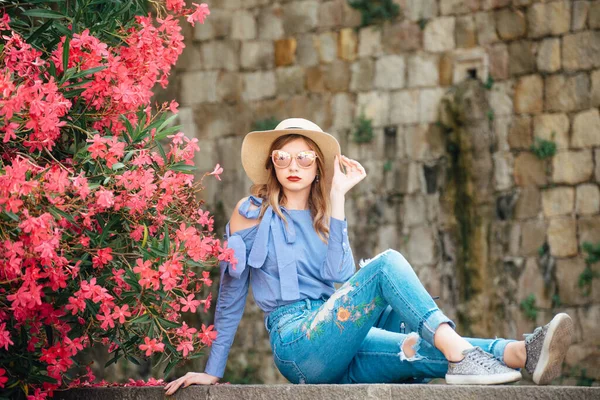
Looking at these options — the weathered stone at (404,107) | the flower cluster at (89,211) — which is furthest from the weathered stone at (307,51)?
the flower cluster at (89,211)

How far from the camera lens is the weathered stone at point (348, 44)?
13242 millimetres

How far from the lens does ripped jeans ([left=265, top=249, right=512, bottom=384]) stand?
4.09 m

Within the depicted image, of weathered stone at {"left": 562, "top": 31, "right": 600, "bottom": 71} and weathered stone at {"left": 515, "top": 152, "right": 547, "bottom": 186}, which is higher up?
weathered stone at {"left": 562, "top": 31, "right": 600, "bottom": 71}

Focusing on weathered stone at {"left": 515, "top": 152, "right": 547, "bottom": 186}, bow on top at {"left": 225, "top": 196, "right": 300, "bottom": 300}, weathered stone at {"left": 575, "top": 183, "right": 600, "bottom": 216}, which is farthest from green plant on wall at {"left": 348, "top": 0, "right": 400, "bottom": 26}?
bow on top at {"left": 225, "top": 196, "right": 300, "bottom": 300}

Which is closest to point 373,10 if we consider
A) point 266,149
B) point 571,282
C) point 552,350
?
point 571,282

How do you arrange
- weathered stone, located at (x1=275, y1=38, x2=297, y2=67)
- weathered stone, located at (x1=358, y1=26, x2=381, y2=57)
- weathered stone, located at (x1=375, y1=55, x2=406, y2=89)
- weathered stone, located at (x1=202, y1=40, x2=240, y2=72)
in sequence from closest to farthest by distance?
weathered stone, located at (x1=375, y1=55, x2=406, y2=89), weathered stone, located at (x1=358, y1=26, x2=381, y2=57), weathered stone, located at (x1=275, y1=38, x2=297, y2=67), weathered stone, located at (x1=202, y1=40, x2=240, y2=72)

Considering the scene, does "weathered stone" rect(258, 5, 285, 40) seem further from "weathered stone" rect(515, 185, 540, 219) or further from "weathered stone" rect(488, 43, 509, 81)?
"weathered stone" rect(515, 185, 540, 219)

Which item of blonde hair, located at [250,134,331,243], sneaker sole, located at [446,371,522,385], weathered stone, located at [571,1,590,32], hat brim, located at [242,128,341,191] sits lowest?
sneaker sole, located at [446,371,522,385]

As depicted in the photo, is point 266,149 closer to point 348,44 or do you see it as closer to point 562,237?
point 562,237

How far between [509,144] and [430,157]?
961mm

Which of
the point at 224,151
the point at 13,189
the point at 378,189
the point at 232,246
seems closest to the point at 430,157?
the point at 378,189

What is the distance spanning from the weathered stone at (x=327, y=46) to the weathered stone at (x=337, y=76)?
0.09m

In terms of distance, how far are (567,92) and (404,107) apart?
1.96m

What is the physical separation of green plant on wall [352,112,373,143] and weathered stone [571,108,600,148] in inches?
95.8
